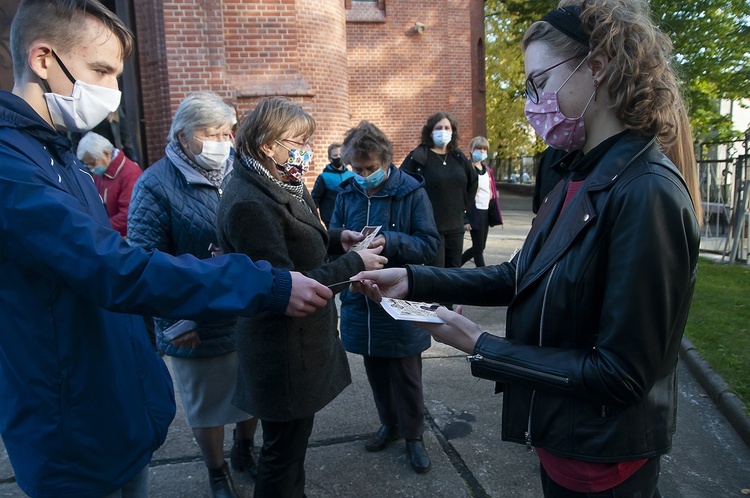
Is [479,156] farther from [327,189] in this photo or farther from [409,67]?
[409,67]

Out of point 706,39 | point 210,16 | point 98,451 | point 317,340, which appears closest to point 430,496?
point 317,340

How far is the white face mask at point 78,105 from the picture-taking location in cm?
181

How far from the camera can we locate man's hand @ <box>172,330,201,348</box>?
2.93 meters

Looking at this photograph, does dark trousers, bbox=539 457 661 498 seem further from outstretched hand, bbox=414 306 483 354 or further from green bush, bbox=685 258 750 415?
green bush, bbox=685 258 750 415

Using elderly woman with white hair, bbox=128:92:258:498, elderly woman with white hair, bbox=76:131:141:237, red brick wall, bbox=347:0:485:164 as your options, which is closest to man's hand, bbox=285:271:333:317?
elderly woman with white hair, bbox=128:92:258:498

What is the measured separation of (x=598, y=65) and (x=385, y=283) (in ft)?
3.75

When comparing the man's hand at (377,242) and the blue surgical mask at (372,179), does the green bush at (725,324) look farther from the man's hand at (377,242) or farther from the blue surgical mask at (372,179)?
the blue surgical mask at (372,179)

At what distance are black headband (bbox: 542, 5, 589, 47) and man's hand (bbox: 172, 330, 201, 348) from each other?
7.42 feet

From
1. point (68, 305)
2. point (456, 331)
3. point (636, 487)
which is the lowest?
point (636, 487)

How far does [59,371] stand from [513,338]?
4.50 feet

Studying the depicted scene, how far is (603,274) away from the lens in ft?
4.85

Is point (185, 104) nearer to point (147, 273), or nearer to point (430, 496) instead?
point (147, 273)

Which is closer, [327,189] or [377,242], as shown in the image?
[377,242]

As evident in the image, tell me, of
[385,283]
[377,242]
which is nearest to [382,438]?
[377,242]
